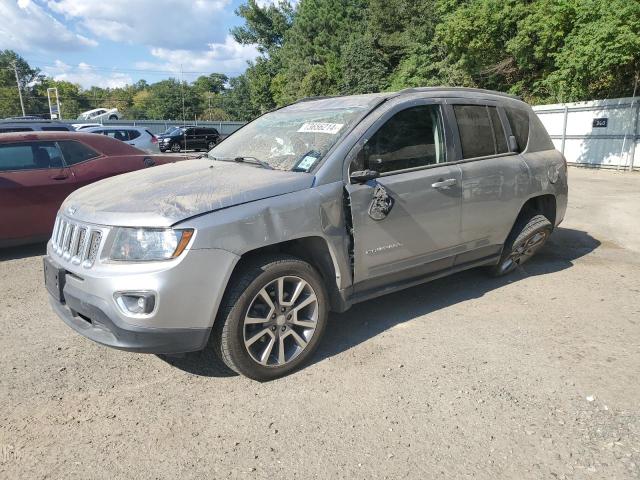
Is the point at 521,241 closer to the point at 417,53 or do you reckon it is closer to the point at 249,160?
the point at 249,160

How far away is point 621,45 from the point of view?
1265 cm

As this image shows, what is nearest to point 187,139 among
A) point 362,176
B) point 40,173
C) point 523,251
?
point 40,173

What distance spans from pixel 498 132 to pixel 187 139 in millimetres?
26760

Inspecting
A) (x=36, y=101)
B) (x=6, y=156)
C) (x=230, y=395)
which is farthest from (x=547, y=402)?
(x=36, y=101)

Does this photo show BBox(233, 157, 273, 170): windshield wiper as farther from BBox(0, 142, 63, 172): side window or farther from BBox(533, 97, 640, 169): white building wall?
BBox(533, 97, 640, 169): white building wall

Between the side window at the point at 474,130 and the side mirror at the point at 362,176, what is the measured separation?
46.6 inches

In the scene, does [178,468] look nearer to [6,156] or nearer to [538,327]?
[538,327]

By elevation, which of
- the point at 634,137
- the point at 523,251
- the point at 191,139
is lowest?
the point at 523,251

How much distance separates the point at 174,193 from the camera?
3152 mm

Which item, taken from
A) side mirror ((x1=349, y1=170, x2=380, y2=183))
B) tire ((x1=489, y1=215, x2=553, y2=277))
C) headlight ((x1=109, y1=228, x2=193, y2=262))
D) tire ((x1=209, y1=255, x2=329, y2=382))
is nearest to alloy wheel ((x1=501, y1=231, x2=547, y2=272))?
tire ((x1=489, y1=215, x2=553, y2=277))

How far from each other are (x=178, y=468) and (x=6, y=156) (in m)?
5.42

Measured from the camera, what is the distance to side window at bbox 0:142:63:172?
20.5 feet

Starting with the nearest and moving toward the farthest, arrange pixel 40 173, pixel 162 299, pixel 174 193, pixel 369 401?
pixel 162 299
pixel 369 401
pixel 174 193
pixel 40 173

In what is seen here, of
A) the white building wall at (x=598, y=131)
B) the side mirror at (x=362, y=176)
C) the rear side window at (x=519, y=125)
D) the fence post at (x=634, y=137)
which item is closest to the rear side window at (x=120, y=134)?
the rear side window at (x=519, y=125)
